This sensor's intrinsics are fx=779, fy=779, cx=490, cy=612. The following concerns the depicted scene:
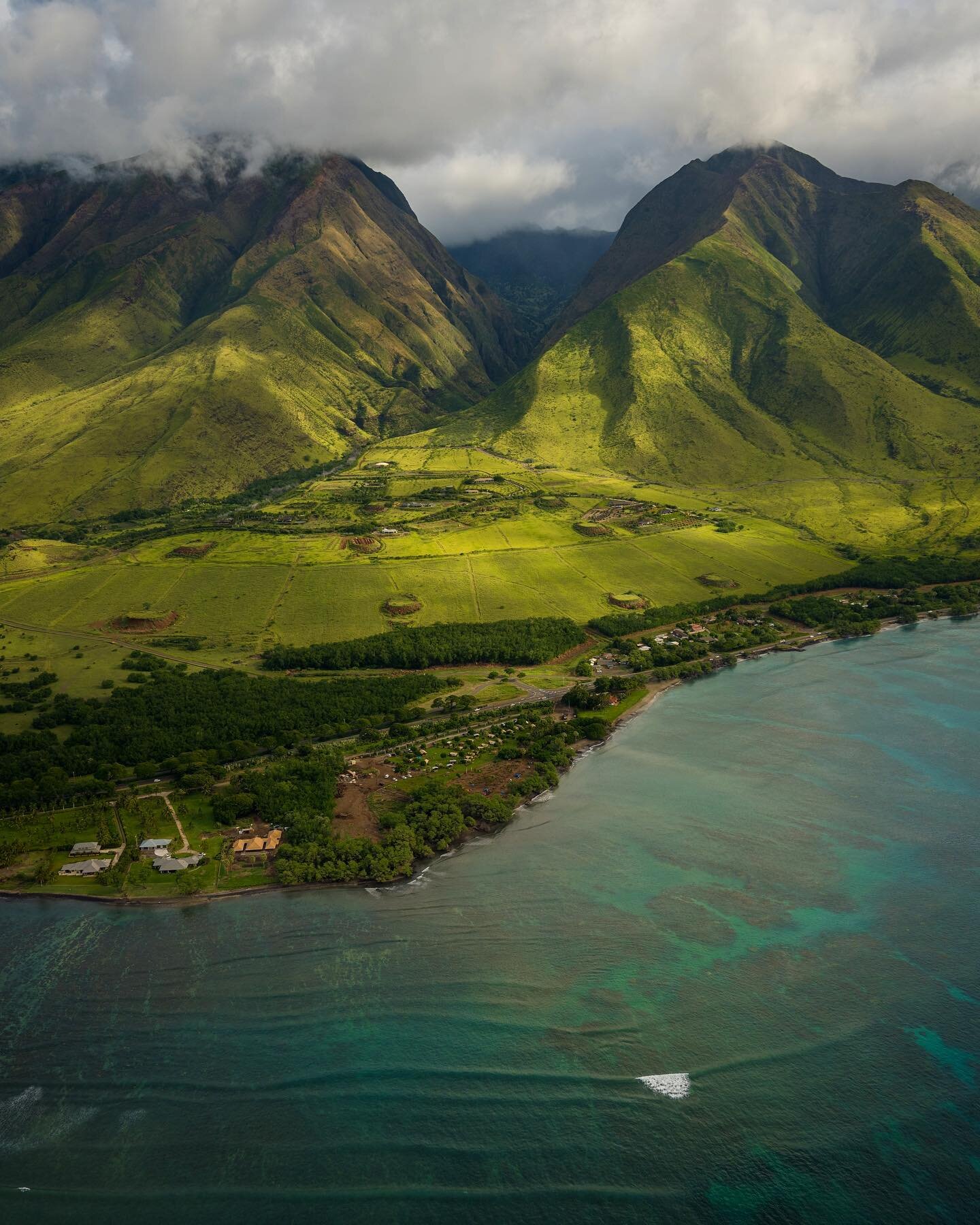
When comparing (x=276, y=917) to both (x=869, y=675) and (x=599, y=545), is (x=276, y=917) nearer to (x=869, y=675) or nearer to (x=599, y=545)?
(x=869, y=675)

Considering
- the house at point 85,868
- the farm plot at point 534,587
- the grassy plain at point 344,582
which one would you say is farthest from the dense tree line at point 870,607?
the house at point 85,868

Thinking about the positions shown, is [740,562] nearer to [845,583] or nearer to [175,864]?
[845,583]

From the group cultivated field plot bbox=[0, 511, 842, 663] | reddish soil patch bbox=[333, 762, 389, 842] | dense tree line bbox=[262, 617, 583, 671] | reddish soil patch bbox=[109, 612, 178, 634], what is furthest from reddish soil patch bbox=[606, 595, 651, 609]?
reddish soil patch bbox=[109, 612, 178, 634]

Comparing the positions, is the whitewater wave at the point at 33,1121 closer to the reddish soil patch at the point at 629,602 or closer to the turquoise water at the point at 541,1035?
the turquoise water at the point at 541,1035

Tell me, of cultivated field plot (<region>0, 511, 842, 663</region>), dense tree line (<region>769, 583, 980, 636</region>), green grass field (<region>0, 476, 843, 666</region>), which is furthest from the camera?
dense tree line (<region>769, 583, 980, 636</region>)

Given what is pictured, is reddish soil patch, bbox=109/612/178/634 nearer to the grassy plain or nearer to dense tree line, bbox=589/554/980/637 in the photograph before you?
the grassy plain

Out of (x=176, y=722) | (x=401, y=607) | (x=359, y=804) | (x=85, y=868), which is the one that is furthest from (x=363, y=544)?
(x=85, y=868)
